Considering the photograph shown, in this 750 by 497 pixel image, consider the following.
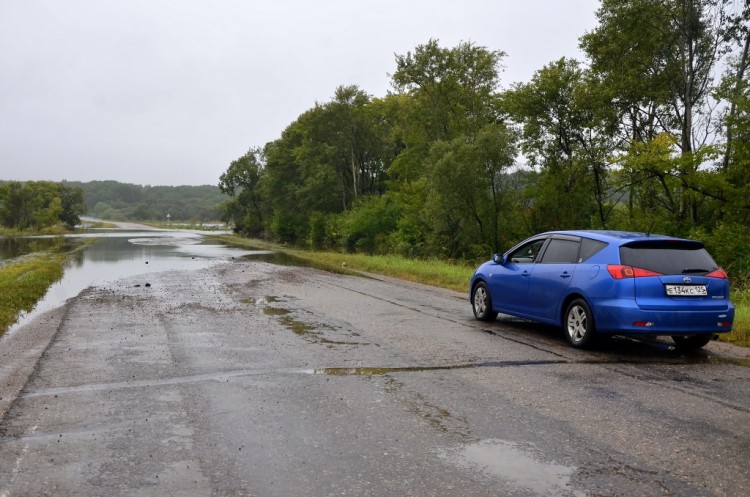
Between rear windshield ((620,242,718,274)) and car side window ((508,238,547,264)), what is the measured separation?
1989mm

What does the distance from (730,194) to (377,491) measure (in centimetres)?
2317

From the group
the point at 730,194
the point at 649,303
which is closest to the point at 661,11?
the point at 730,194

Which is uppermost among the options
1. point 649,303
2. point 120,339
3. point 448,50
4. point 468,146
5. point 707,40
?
point 448,50

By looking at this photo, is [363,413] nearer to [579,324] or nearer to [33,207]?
[579,324]

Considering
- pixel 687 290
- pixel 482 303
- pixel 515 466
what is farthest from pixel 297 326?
pixel 515 466

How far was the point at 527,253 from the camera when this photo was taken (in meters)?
10.8

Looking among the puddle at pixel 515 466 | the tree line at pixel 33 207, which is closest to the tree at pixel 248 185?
the tree line at pixel 33 207

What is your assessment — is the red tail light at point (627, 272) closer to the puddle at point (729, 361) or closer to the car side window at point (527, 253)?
the puddle at point (729, 361)

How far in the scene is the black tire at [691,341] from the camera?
8766 mm

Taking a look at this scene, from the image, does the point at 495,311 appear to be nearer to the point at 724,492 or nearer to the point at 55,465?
the point at 724,492

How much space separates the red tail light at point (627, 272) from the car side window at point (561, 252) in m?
0.88

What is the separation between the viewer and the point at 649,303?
8062 mm

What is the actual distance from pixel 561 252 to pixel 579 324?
4.41ft

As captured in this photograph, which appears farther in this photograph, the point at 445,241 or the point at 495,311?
the point at 445,241
